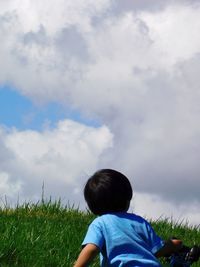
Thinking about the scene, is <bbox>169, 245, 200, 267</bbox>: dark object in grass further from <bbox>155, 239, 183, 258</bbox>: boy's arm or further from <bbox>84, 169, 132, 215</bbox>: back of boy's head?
<bbox>84, 169, 132, 215</bbox>: back of boy's head

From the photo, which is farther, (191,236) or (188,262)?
(191,236)

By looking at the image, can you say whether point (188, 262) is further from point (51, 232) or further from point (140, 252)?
point (51, 232)

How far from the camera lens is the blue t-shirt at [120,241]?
17.3 ft

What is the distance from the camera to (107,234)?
Answer: 526 cm

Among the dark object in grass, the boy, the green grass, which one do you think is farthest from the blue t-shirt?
the green grass

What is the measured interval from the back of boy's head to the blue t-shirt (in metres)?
0.08

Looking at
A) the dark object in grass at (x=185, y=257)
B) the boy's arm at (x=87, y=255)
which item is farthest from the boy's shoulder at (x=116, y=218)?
the dark object in grass at (x=185, y=257)

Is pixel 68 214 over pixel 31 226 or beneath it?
over

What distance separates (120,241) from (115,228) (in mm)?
95

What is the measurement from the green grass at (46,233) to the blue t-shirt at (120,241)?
10.3 ft

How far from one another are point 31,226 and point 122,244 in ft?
15.9

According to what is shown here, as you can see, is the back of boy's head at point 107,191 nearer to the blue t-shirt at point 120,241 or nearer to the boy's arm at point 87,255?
the blue t-shirt at point 120,241

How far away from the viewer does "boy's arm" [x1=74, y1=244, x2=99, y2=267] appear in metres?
5.11

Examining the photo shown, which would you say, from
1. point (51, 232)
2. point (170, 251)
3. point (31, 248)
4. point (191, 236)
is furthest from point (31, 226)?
point (170, 251)
